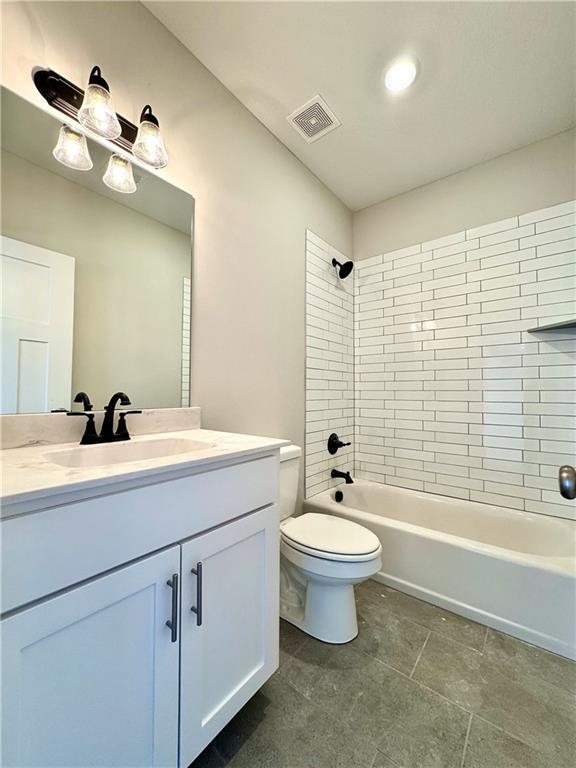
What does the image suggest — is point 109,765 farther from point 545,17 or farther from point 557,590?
point 545,17

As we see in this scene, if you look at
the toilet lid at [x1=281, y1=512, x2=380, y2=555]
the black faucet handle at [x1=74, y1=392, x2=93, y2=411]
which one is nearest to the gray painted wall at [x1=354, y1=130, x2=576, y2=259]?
the toilet lid at [x1=281, y1=512, x2=380, y2=555]

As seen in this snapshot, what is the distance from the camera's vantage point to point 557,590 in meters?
1.32

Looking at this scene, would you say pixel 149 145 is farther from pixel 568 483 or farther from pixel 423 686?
pixel 423 686

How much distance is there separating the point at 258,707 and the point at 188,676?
52 centimetres

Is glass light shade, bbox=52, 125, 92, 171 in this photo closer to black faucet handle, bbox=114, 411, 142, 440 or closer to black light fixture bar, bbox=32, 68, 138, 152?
black light fixture bar, bbox=32, 68, 138, 152

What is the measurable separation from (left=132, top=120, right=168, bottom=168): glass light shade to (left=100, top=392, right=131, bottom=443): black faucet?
0.90 meters

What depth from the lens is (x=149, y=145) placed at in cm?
115

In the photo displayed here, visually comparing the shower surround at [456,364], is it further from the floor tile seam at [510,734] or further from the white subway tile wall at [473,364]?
the floor tile seam at [510,734]

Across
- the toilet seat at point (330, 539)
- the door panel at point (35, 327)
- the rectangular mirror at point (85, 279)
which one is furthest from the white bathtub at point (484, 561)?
the door panel at point (35, 327)

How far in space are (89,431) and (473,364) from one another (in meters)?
2.17

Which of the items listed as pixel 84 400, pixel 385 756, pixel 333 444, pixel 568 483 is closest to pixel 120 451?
pixel 84 400

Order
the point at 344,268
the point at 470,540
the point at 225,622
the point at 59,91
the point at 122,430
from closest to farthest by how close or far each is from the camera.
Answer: the point at 225,622 → the point at 59,91 → the point at 122,430 → the point at 470,540 → the point at 344,268

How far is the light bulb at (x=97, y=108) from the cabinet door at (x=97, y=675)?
4.40 ft

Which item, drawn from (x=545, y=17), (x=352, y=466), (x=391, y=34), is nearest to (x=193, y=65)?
(x=391, y=34)
